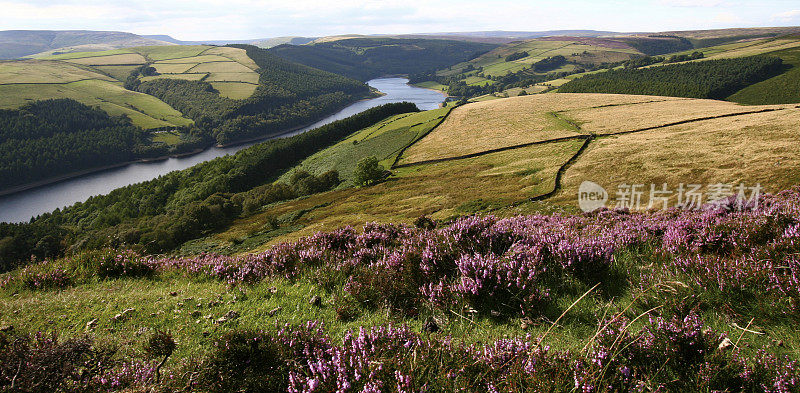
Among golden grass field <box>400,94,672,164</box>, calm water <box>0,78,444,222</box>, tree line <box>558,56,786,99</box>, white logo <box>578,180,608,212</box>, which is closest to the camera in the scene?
white logo <box>578,180,608,212</box>

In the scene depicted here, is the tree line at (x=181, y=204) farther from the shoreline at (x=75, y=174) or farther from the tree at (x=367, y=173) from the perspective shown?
the shoreline at (x=75, y=174)

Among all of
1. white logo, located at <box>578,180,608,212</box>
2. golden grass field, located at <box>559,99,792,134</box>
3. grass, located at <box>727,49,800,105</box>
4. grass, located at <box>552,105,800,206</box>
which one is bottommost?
white logo, located at <box>578,180,608,212</box>

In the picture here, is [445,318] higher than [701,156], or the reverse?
[445,318]

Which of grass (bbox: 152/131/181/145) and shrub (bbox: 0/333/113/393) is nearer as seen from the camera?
shrub (bbox: 0/333/113/393)

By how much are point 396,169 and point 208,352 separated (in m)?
68.0

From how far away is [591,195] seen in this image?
119ft

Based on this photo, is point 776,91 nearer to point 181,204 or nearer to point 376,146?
point 376,146

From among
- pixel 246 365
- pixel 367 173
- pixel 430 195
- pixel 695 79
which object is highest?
pixel 695 79

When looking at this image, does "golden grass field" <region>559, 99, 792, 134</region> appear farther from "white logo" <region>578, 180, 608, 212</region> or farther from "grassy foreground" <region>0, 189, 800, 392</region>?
"grassy foreground" <region>0, 189, 800, 392</region>

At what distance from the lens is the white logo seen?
3331 cm

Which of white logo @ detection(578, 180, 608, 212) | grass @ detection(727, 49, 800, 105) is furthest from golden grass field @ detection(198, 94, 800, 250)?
grass @ detection(727, 49, 800, 105)

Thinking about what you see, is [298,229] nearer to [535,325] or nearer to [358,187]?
[358,187]

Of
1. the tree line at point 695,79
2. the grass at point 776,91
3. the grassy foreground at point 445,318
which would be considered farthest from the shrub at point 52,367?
the tree line at point 695,79

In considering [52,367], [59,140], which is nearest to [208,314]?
[52,367]
